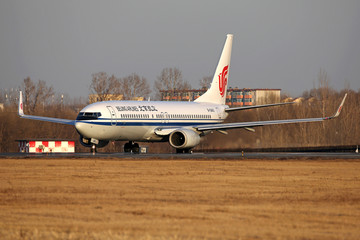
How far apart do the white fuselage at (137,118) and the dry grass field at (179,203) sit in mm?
13977

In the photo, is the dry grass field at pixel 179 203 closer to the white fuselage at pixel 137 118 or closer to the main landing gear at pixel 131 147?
the white fuselage at pixel 137 118

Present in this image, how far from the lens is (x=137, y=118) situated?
4875cm

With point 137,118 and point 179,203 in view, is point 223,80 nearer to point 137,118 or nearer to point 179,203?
point 137,118

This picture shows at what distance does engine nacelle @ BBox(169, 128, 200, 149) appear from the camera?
48.5 meters

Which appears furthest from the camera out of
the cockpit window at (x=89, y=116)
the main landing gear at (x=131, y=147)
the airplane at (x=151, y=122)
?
the main landing gear at (x=131, y=147)

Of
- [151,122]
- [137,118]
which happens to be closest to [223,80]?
[151,122]

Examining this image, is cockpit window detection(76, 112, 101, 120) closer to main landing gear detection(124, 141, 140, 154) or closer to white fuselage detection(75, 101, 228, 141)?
white fuselage detection(75, 101, 228, 141)

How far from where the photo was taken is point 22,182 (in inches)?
985

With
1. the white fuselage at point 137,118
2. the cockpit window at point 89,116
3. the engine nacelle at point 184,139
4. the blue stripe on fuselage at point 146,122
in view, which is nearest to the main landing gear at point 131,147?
the white fuselage at point 137,118

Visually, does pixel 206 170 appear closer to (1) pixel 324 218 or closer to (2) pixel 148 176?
(2) pixel 148 176

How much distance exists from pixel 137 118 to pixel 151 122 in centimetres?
157

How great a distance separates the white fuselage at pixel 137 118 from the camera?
46219 millimetres

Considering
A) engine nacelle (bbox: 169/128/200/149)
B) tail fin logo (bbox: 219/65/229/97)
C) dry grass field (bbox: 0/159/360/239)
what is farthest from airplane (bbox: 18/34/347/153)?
dry grass field (bbox: 0/159/360/239)

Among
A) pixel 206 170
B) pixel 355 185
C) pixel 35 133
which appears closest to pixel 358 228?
pixel 355 185
